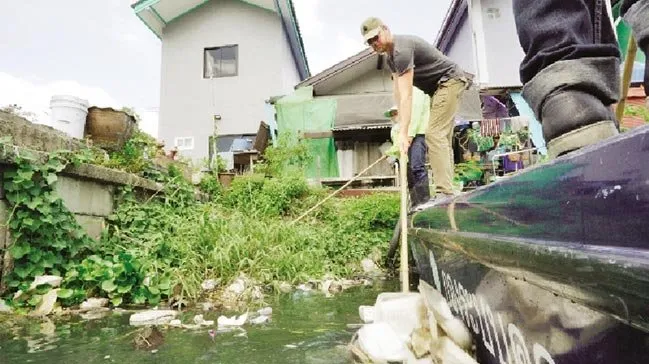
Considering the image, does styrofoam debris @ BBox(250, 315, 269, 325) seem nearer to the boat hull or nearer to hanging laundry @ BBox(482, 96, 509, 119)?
the boat hull

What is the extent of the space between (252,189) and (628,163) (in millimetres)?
7225

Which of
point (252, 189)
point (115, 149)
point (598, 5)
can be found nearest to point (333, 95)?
point (252, 189)

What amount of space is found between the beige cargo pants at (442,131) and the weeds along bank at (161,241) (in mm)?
1895

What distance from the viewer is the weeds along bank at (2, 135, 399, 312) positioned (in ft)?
10.4

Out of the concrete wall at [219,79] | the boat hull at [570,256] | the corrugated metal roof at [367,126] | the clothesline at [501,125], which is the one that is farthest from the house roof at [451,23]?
the boat hull at [570,256]

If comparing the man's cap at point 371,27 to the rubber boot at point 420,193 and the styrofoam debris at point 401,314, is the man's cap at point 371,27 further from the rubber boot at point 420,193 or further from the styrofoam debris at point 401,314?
the styrofoam debris at point 401,314

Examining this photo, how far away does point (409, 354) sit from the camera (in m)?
1.64

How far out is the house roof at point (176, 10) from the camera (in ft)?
39.9

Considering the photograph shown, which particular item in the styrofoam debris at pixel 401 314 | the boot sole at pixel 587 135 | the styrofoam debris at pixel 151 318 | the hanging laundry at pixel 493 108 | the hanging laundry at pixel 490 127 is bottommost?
the styrofoam debris at pixel 151 318

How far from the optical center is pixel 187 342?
93.0 inches

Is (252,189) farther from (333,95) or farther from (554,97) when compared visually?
(554,97)

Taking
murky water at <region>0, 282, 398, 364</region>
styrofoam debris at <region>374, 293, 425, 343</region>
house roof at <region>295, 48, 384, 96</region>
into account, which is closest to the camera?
styrofoam debris at <region>374, 293, 425, 343</region>

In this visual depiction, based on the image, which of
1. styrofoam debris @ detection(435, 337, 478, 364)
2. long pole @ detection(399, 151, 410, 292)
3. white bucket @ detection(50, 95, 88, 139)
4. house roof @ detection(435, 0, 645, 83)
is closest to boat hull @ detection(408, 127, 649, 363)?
styrofoam debris @ detection(435, 337, 478, 364)

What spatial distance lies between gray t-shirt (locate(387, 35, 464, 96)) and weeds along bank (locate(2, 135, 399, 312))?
225 centimetres
